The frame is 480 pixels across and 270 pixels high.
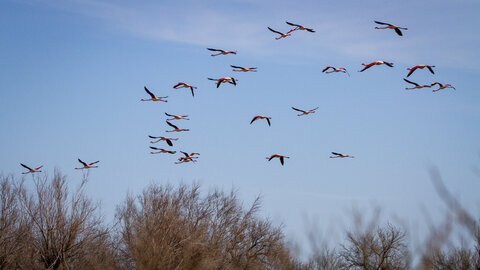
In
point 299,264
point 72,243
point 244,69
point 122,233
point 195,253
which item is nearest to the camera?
point 244,69

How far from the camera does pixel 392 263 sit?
1303 inches

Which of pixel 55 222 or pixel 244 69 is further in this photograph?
pixel 55 222

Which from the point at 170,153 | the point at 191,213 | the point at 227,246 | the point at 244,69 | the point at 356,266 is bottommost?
the point at 356,266

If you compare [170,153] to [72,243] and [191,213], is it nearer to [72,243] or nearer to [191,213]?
[72,243]

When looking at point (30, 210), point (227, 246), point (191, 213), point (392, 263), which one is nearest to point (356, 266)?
point (392, 263)

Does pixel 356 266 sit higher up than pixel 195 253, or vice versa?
pixel 195 253

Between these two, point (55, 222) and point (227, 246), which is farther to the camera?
point (227, 246)

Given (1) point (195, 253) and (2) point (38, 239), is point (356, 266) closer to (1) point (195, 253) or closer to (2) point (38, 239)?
(1) point (195, 253)

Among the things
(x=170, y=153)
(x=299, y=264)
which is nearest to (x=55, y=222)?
(x=170, y=153)

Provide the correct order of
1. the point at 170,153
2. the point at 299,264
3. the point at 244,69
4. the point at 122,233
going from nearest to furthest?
1. the point at 244,69
2. the point at 170,153
3. the point at 122,233
4. the point at 299,264

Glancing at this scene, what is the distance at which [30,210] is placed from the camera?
29000mm

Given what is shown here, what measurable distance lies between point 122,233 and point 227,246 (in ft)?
20.3

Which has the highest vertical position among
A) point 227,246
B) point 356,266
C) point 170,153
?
point 170,153

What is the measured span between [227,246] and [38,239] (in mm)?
10450
